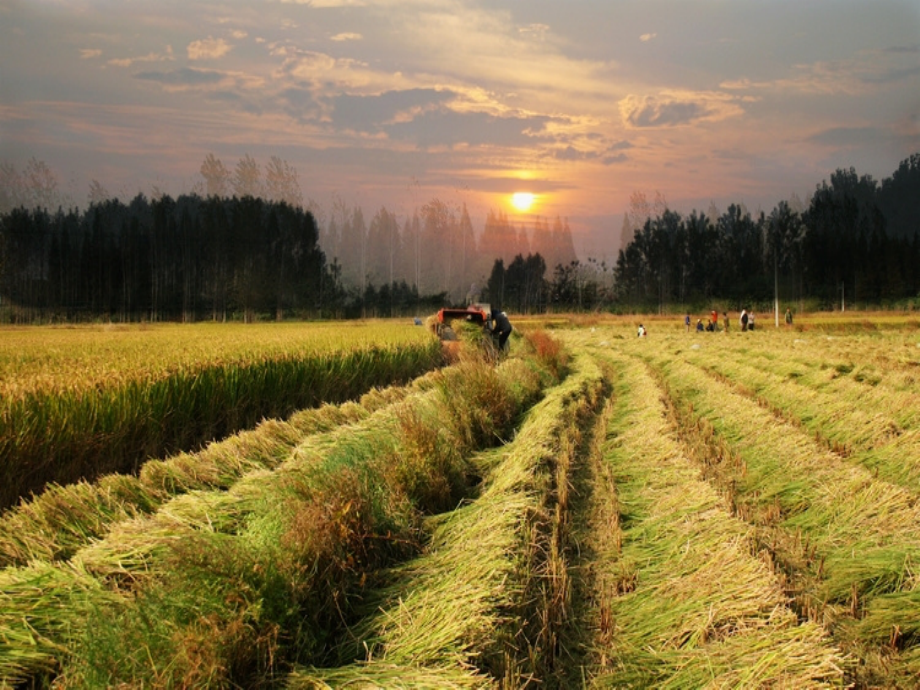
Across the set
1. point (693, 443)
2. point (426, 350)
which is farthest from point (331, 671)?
point (426, 350)

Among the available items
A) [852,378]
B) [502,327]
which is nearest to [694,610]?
[852,378]

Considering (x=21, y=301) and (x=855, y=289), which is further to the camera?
(x=855, y=289)

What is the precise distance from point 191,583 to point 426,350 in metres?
14.0

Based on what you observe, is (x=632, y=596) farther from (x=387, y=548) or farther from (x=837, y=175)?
(x=837, y=175)

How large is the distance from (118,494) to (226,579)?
213 centimetres

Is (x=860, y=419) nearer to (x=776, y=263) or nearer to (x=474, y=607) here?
(x=474, y=607)

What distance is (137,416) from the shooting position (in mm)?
7082

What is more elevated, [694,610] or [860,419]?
[860,419]

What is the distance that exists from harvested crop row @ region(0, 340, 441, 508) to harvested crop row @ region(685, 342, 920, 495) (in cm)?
729

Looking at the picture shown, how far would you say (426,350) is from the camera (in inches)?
679

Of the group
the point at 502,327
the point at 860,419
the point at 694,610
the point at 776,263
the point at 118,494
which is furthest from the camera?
the point at 776,263

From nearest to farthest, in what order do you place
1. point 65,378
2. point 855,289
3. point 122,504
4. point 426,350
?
point 122,504
point 65,378
point 426,350
point 855,289

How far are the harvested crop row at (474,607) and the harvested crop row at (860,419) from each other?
3.53 metres

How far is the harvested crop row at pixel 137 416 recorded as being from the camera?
227 inches
